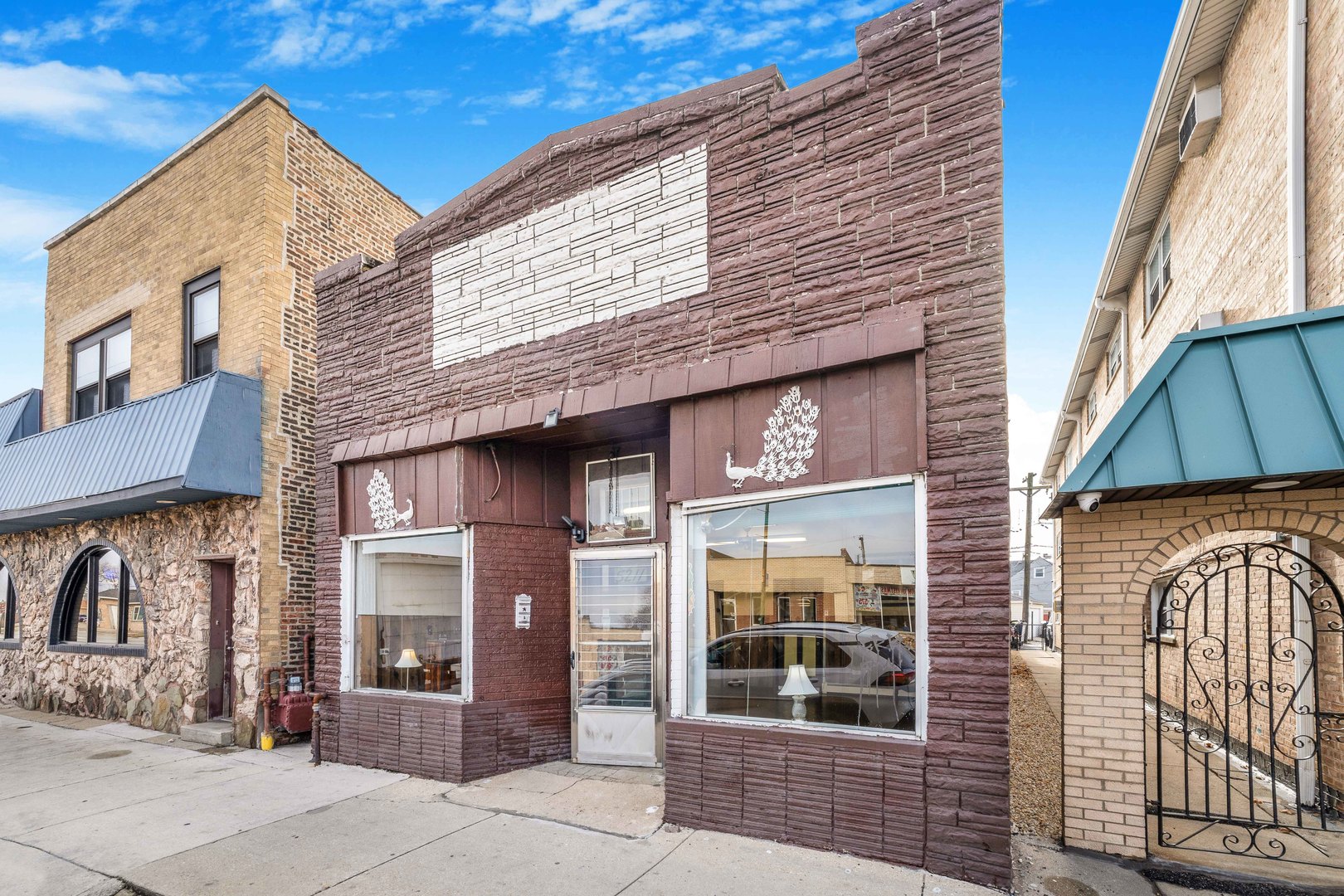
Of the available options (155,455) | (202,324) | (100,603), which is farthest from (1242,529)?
(100,603)

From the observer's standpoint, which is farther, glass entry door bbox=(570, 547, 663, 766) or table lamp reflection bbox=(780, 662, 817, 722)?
glass entry door bbox=(570, 547, 663, 766)

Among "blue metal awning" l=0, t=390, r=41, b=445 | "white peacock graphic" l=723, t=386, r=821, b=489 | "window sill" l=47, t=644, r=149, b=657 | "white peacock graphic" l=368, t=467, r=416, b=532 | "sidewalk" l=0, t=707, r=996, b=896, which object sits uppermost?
"blue metal awning" l=0, t=390, r=41, b=445

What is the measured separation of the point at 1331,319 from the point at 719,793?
4883mm

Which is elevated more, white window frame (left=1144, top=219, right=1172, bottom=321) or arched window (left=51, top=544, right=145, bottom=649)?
white window frame (left=1144, top=219, right=1172, bottom=321)

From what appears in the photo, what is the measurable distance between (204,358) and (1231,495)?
12.1 metres

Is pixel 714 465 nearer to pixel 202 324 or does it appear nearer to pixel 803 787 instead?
pixel 803 787

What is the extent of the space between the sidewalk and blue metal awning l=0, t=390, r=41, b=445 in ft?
25.2

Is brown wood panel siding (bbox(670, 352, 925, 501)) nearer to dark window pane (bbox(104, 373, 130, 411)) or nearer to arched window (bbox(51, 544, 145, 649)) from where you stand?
arched window (bbox(51, 544, 145, 649))

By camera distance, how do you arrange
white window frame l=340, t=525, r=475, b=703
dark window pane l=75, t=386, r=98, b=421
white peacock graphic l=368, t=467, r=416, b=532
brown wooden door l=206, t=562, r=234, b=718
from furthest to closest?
dark window pane l=75, t=386, r=98, b=421, brown wooden door l=206, t=562, r=234, b=718, white peacock graphic l=368, t=467, r=416, b=532, white window frame l=340, t=525, r=475, b=703

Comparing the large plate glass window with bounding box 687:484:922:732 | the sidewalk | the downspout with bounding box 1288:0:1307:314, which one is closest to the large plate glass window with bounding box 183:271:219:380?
the sidewalk

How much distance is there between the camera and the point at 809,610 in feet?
18.4

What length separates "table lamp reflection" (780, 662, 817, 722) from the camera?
5484mm

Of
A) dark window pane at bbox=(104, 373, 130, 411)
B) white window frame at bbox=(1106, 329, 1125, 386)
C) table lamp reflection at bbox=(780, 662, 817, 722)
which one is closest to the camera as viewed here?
table lamp reflection at bbox=(780, 662, 817, 722)

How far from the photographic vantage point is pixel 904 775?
15.9ft
